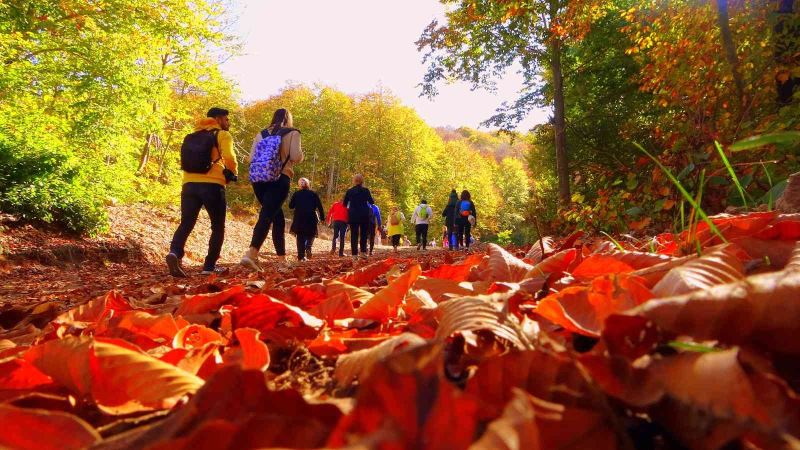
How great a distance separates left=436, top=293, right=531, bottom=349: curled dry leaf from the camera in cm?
75

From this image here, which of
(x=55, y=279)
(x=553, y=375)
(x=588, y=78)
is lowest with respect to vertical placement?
(x=55, y=279)

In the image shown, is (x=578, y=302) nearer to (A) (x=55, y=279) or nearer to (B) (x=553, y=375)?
(B) (x=553, y=375)

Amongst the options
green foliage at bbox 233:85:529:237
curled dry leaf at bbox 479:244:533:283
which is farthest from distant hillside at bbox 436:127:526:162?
curled dry leaf at bbox 479:244:533:283

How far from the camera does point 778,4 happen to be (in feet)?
19.7

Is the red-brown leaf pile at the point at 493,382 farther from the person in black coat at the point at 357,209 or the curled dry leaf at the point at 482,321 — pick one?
the person in black coat at the point at 357,209

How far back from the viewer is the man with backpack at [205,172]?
5668mm

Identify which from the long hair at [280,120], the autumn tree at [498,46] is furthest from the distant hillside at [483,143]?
the long hair at [280,120]

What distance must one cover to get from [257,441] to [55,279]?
8525mm

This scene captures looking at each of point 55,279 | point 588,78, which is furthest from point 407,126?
point 55,279

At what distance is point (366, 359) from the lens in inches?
31.2

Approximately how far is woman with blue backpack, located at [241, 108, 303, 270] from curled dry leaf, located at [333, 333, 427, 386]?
19.0 feet

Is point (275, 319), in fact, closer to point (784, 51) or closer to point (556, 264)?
point (556, 264)

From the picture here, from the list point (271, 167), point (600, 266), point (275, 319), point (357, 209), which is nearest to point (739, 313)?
point (600, 266)

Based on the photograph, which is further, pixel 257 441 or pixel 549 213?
pixel 549 213
